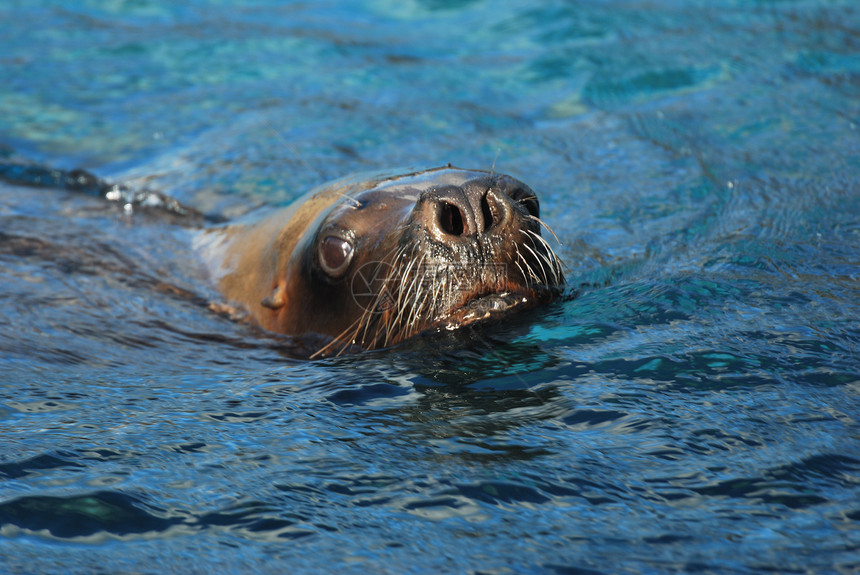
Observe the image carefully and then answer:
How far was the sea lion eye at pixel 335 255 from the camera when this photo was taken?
13.8 feet

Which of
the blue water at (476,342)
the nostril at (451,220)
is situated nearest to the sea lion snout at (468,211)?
the nostril at (451,220)

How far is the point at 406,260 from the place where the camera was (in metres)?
3.91

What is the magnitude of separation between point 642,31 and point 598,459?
23.5ft

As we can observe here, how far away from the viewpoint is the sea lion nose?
386cm

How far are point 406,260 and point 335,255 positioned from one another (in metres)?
0.44

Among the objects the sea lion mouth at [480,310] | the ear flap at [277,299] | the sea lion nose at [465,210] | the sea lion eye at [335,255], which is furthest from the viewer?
the ear flap at [277,299]

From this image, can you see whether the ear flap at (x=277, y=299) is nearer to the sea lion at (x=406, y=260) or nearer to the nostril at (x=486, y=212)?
the sea lion at (x=406, y=260)

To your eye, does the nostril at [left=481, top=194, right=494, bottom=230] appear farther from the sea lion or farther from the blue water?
the blue water

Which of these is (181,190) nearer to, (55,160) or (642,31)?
(55,160)

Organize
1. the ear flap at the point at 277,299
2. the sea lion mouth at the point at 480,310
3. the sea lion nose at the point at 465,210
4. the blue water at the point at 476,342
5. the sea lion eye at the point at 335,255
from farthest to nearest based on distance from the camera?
the ear flap at the point at 277,299, the sea lion eye at the point at 335,255, the sea lion mouth at the point at 480,310, the sea lion nose at the point at 465,210, the blue water at the point at 476,342

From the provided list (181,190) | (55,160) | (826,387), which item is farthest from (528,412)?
(55,160)

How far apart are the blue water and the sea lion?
143 millimetres

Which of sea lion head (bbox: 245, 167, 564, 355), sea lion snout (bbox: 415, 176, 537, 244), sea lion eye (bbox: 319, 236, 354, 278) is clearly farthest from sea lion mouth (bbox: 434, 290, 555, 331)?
sea lion eye (bbox: 319, 236, 354, 278)

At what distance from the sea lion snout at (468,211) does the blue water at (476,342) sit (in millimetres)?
400
